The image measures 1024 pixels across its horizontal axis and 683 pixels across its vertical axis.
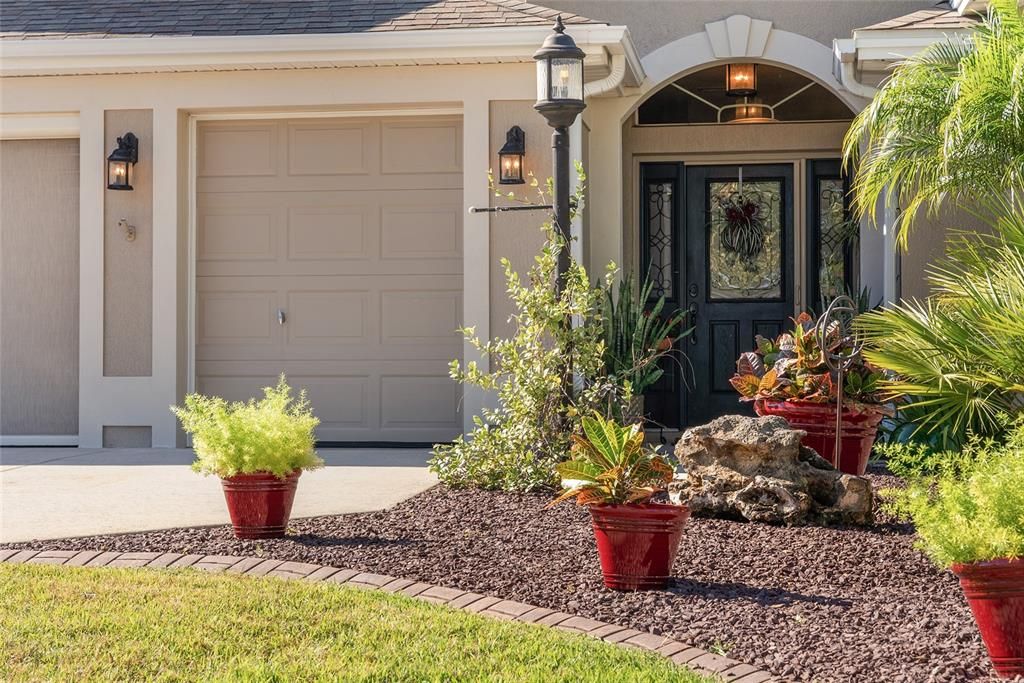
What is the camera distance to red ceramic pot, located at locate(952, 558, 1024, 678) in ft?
12.6

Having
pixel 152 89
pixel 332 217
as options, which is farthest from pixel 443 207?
pixel 152 89

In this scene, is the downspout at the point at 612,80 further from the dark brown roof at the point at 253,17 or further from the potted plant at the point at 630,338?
the potted plant at the point at 630,338

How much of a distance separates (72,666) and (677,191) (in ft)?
28.7

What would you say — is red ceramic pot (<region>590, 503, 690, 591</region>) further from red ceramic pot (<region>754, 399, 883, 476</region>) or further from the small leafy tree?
the small leafy tree

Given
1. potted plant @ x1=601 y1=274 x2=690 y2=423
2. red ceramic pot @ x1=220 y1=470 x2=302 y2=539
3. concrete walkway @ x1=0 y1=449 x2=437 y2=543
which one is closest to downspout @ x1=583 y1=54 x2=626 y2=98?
potted plant @ x1=601 y1=274 x2=690 y2=423

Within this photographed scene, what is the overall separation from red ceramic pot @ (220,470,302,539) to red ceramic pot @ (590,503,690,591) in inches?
63.5

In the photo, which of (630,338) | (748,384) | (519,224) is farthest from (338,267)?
(748,384)

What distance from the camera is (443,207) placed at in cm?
1000

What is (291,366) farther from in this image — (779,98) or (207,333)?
(779,98)

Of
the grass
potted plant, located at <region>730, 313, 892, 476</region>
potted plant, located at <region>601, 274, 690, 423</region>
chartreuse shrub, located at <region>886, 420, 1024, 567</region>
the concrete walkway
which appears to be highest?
potted plant, located at <region>601, 274, 690, 423</region>

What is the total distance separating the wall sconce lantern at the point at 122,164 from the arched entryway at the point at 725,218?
4443 mm

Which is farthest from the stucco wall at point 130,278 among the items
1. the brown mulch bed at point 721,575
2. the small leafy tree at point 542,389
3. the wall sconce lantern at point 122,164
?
the brown mulch bed at point 721,575

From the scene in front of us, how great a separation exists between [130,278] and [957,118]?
628 centimetres

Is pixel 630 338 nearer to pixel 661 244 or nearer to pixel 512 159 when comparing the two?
pixel 512 159
